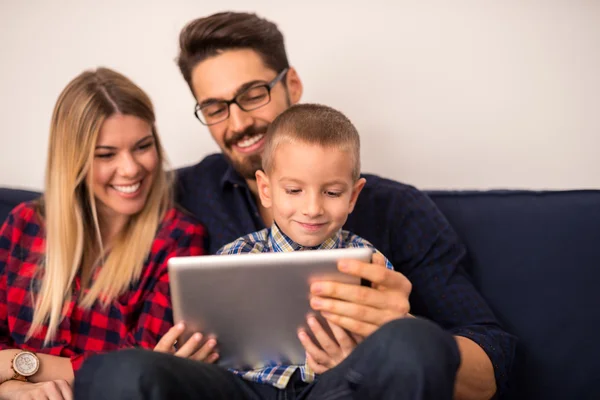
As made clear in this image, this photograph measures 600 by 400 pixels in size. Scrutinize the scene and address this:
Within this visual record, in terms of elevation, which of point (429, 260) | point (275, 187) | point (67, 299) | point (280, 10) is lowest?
point (67, 299)

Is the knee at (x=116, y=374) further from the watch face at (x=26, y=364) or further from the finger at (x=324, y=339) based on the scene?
the watch face at (x=26, y=364)

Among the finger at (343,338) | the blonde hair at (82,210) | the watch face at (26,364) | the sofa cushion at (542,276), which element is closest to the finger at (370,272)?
the finger at (343,338)

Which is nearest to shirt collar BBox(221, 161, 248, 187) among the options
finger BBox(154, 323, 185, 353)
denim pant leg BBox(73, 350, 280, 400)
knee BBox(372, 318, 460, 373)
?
finger BBox(154, 323, 185, 353)

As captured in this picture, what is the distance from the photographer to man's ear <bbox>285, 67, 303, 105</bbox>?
1958mm

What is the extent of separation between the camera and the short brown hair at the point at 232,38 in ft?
6.13

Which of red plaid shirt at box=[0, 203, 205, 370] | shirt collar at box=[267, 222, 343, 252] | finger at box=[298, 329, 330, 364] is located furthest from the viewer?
red plaid shirt at box=[0, 203, 205, 370]

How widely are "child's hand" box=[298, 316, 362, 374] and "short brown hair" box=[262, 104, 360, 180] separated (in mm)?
346

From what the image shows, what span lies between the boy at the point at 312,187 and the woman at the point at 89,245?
0.45 meters

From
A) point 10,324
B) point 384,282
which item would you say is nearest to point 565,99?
point 384,282

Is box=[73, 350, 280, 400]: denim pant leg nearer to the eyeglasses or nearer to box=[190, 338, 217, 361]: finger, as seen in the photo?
box=[190, 338, 217, 361]: finger

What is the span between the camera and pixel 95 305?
180cm

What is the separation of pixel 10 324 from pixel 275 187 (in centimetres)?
89

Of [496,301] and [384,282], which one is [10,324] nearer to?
[384,282]

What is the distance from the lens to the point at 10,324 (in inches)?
71.0
